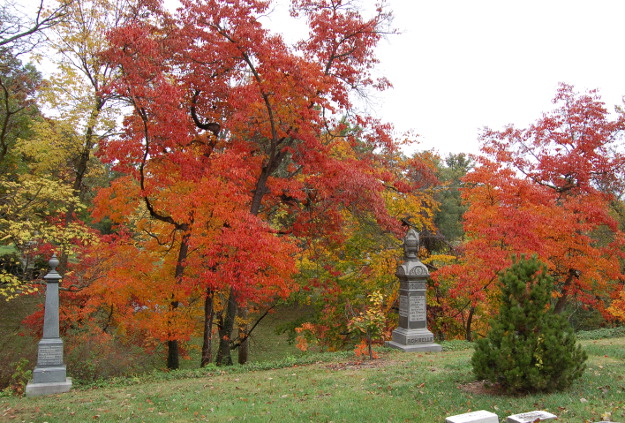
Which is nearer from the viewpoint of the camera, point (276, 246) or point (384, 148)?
point (276, 246)

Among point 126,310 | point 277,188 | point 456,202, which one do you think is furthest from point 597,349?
point 456,202

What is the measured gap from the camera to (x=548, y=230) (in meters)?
13.3

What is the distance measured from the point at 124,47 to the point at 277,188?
519 cm

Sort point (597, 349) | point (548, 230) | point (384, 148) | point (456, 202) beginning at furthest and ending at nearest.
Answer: point (456, 202) < point (384, 148) < point (548, 230) < point (597, 349)

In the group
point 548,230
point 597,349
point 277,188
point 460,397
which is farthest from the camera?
point 548,230

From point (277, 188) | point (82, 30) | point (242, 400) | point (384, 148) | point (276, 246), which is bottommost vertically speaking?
point (242, 400)

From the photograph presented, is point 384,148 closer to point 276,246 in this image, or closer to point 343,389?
point 276,246

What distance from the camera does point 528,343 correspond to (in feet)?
18.7

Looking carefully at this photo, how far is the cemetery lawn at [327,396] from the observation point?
17.7ft

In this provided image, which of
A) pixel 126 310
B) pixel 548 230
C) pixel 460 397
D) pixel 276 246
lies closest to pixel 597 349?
pixel 548 230

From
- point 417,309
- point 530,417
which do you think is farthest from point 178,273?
point 530,417

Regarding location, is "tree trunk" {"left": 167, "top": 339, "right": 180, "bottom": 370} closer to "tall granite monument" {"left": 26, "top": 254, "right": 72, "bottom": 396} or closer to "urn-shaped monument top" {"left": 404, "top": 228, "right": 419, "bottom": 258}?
"tall granite monument" {"left": 26, "top": 254, "right": 72, "bottom": 396}

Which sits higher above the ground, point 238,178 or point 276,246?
point 238,178

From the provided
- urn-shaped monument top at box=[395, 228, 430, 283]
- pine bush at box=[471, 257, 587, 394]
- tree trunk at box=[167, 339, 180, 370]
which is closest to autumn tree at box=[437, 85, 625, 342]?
urn-shaped monument top at box=[395, 228, 430, 283]
